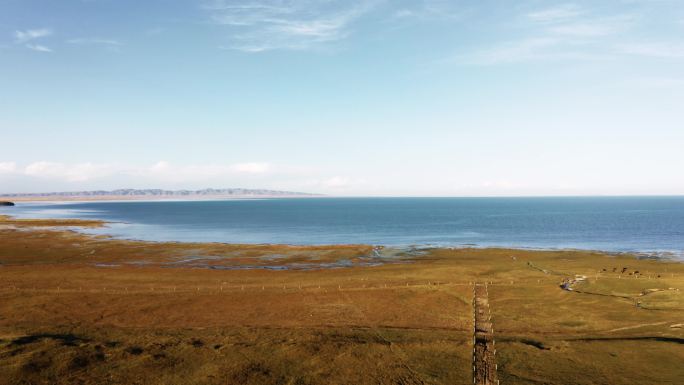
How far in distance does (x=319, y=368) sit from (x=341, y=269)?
139 feet

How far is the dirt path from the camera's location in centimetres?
2746

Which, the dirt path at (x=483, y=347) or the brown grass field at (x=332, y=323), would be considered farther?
the brown grass field at (x=332, y=323)

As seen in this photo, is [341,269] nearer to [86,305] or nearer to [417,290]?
[417,290]

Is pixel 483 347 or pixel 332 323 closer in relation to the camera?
pixel 483 347

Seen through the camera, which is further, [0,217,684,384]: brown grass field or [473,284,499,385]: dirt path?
[0,217,684,384]: brown grass field

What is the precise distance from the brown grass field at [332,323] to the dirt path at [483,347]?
617 millimetres

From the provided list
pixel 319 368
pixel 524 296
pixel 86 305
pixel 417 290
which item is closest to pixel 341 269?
pixel 417 290

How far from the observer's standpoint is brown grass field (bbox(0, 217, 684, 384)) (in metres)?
28.0

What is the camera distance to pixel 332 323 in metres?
38.6

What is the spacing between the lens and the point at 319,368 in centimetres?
2867

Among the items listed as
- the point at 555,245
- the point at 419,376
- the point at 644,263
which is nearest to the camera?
the point at 419,376

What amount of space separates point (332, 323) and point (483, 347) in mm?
13355

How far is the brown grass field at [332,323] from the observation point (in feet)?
91.9

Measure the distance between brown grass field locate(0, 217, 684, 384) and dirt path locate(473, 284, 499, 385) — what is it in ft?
2.02
